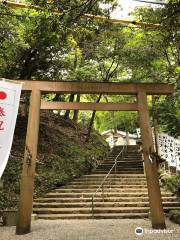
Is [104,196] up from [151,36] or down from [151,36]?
down

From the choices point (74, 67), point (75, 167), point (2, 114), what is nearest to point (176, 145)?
point (75, 167)

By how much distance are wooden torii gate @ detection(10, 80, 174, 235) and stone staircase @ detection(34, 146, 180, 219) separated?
122 inches

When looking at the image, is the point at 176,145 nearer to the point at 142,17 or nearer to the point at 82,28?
the point at 142,17

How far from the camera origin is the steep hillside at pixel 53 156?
13242mm

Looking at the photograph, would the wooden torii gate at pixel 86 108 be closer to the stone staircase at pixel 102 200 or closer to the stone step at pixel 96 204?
the stone staircase at pixel 102 200

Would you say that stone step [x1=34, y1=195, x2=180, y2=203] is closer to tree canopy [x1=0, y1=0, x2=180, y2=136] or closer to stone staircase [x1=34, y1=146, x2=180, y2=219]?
stone staircase [x1=34, y1=146, x2=180, y2=219]

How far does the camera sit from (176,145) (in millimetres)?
14820

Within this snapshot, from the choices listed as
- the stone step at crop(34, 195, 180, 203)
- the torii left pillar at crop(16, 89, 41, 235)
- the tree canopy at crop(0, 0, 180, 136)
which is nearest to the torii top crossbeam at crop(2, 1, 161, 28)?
the tree canopy at crop(0, 0, 180, 136)

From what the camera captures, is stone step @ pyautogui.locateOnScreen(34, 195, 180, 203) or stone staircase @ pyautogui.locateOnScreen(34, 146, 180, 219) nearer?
stone staircase @ pyautogui.locateOnScreen(34, 146, 180, 219)

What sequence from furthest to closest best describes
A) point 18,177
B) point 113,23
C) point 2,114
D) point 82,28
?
point 113,23 < point 18,177 < point 82,28 < point 2,114

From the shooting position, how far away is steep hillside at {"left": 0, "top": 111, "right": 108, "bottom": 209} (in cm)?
1324

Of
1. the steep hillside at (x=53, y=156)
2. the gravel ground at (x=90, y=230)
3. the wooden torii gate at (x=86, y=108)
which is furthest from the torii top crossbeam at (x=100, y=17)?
the steep hillside at (x=53, y=156)

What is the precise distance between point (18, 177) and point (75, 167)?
4.13m

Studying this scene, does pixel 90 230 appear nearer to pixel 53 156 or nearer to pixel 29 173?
pixel 29 173
